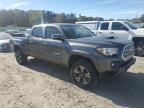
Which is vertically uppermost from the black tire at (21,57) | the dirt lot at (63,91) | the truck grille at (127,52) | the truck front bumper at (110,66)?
the truck grille at (127,52)

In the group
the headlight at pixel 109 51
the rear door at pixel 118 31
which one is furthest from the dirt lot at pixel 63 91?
the rear door at pixel 118 31

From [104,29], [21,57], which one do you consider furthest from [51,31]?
[104,29]

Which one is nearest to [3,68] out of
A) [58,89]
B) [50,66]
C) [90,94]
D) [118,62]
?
[50,66]

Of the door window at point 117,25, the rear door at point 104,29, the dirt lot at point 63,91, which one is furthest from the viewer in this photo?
the rear door at point 104,29

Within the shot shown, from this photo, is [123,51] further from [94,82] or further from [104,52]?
[94,82]

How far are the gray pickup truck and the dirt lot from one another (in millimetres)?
420

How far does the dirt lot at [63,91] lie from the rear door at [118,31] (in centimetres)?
388

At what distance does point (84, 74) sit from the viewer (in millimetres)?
5562

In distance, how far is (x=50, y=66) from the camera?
8523mm

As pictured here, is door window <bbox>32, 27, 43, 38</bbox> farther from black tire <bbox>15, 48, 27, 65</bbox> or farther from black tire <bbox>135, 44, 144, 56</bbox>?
black tire <bbox>135, 44, 144, 56</bbox>

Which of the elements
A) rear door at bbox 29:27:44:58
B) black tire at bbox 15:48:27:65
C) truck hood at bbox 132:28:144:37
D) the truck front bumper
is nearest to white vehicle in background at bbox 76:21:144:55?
truck hood at bbox 132:28:144:37

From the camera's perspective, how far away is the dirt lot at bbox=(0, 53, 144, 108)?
478 cm

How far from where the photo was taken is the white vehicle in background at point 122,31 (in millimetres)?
10344

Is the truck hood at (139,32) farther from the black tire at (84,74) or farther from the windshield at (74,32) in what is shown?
the black tire at (84,74)
